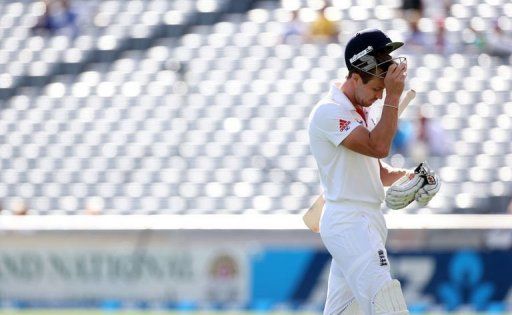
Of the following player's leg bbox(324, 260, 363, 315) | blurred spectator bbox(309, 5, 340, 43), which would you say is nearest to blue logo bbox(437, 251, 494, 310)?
blurred spectator bbox(309, 5, 340, 43)

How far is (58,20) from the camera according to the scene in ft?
67.8

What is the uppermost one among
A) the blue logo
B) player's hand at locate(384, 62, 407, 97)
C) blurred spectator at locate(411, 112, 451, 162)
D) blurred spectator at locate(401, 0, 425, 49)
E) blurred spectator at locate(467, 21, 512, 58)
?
player's hand at locate(384, 62, 407, 97)

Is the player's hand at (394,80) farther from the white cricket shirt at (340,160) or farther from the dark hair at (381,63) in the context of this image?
the white cricket shirt at (340,160)

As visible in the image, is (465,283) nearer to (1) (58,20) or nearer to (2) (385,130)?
(2) (385,130)

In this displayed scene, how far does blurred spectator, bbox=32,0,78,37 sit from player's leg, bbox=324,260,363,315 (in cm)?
1454

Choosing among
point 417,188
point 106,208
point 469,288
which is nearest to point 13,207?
point 106,208

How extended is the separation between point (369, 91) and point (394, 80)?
0.83 ft

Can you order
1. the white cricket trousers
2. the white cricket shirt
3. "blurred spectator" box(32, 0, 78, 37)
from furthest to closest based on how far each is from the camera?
"blurred spectator" box(32, 0, 78, 37) < the white cricket shirt < the white cricket trousers

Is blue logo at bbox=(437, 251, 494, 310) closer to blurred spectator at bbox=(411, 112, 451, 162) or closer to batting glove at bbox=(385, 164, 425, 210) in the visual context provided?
blurred spectator at bbox=(411, 112, 451, 162)

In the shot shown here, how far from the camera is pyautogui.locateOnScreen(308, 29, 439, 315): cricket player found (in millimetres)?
6211

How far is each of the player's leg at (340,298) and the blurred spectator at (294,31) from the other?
497 inches

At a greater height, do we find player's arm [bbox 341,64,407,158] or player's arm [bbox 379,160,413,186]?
player's arm [bbox 341,64,407,158]

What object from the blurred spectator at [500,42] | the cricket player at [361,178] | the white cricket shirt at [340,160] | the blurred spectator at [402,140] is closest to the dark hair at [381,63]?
the cricket player at [361,178]

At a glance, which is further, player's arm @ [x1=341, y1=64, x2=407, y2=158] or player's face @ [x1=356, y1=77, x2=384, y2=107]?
player's face @ [x1=356, y1=77, x2=384, y2=107]
